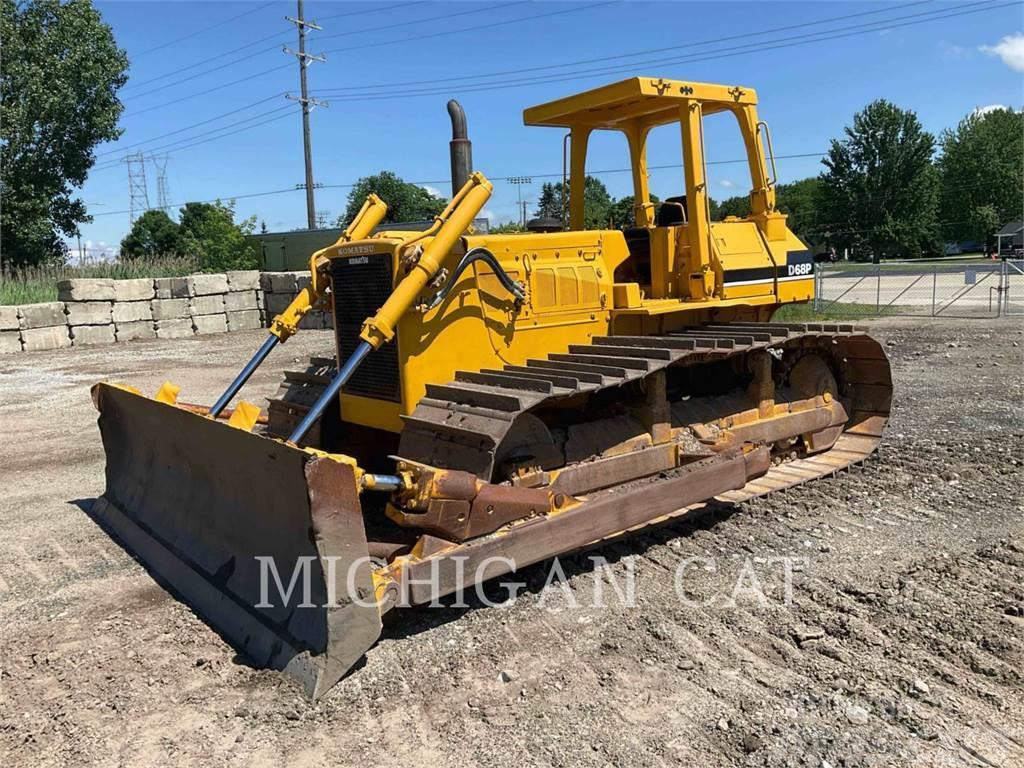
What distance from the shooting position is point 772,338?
228 inches

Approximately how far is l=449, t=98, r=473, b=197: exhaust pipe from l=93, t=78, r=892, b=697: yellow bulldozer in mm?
22

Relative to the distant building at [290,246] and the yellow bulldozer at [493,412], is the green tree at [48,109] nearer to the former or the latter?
the distant building at [290,246]

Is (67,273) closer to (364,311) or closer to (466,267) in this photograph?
(364,311)

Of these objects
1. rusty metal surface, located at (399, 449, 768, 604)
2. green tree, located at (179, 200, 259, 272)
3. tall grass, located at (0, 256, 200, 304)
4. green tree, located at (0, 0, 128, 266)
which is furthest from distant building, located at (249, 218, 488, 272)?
rusty metal surface, located at (399, 449, 768, 604)

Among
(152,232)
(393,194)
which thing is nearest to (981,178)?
(393,194)

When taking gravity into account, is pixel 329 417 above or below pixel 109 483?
above

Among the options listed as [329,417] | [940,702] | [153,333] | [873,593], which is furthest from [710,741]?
[153,333]

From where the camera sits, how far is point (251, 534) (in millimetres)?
4496

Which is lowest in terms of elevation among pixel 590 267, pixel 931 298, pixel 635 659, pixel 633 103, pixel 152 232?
pixel 635 659

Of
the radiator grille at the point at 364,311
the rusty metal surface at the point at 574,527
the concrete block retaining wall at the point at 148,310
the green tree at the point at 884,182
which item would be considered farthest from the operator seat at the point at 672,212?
the green tree at the point at 884,182

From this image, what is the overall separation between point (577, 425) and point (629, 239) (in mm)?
1916

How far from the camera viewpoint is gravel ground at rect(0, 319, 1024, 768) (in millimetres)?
3227

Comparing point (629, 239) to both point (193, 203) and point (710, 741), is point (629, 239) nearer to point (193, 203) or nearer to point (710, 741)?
point (710, 741)

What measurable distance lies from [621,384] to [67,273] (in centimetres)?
2248
